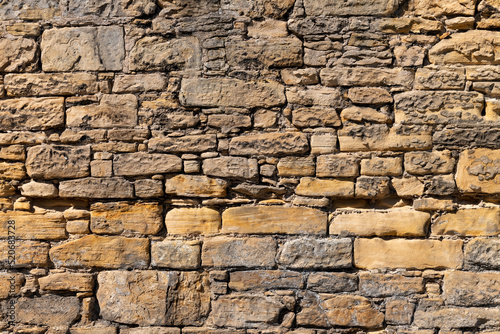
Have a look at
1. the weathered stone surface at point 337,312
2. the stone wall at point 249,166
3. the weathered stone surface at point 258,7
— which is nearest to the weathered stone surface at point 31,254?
the stone wall at point 249,166

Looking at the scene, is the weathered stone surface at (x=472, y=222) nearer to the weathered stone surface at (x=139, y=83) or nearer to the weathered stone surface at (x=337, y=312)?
the weathered stone surface at (x=337, y=312)

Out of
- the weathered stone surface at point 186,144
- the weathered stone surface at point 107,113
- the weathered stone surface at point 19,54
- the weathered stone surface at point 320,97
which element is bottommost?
the weathered stone surface at point 186,144

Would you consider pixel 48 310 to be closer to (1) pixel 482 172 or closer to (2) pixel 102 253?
(2) pixel 102 253

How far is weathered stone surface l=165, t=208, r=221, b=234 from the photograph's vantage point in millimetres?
2732

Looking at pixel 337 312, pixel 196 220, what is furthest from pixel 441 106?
pixel 196 220

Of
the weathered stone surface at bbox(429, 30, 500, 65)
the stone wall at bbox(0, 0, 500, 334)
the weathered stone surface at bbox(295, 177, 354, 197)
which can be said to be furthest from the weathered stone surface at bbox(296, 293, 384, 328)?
the weathered stone surface at bbox(429, 30, 500, 65)

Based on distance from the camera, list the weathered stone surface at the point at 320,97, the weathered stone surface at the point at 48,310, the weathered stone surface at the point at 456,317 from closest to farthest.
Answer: the weathered stone surface at the point at 456,317, the weathered stone surface at the point at 320,97, the weathered stone surface at the point at 48,310

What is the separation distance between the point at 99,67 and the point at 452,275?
8.55ft

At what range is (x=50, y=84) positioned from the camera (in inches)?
110

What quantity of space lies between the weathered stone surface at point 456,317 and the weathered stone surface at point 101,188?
1.99m

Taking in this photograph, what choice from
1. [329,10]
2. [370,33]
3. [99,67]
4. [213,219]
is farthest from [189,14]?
[213,219]

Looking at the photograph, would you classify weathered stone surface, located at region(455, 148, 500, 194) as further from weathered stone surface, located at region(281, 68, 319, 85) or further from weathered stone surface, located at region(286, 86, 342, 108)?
weathered stone surface, located at region(281, 68, 319, 85)

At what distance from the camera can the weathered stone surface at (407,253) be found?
2.61 metres

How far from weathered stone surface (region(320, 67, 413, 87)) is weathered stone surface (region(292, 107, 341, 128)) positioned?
185 millimetres
